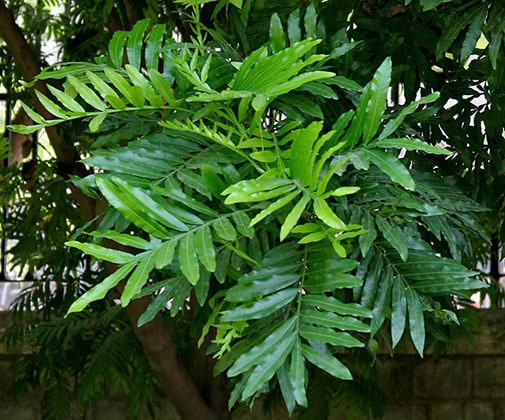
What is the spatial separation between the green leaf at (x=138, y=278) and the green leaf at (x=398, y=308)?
0.91 feet

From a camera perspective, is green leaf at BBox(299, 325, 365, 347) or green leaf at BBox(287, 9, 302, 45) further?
green leaf at BBox(287, 9, 302, 45)

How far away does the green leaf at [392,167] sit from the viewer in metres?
0.86

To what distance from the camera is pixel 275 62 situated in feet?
2.87

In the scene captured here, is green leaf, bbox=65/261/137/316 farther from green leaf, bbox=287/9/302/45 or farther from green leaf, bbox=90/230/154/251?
green leaf, bbox=287/9/302/45

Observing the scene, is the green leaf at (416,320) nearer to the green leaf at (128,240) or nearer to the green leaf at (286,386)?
the green leaf at (286,386)

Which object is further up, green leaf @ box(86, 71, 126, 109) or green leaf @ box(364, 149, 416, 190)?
green leaf @ box(86, 71, 126, 109)

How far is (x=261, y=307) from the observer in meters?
0.89

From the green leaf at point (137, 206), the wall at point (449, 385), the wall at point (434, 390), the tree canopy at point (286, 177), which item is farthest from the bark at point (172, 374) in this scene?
the green leaf at point (137, 206)

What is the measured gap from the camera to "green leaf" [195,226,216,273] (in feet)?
2.71

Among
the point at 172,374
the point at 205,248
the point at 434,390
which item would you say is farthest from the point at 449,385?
the point at 205,248

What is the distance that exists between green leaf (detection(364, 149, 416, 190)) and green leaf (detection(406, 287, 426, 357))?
16 centimetres

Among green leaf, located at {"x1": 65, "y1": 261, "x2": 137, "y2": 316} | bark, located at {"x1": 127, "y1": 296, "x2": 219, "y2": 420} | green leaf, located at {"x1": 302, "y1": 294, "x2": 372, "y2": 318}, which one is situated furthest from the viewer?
bark, located at {"x1": 127, "y1": 296, "x2": 219, "y2": 420}

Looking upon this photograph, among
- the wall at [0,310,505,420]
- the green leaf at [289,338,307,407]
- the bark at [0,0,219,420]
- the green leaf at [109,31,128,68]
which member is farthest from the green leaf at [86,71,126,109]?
the wall at [0,310,505,420]

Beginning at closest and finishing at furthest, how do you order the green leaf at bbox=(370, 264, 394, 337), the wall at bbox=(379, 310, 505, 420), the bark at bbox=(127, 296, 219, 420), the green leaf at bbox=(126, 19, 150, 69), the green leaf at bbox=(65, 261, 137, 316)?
the green leaf at bbox=(65, 261, 137, 316) → the green leaf at bbox=(370, 264, 394, 337) → the green leaf at bbox=(126, 19, 150, 69) → the bark at bbox=(127, 296, 219, 420) → the wall at bbox=(379, 310, 505, 420)
